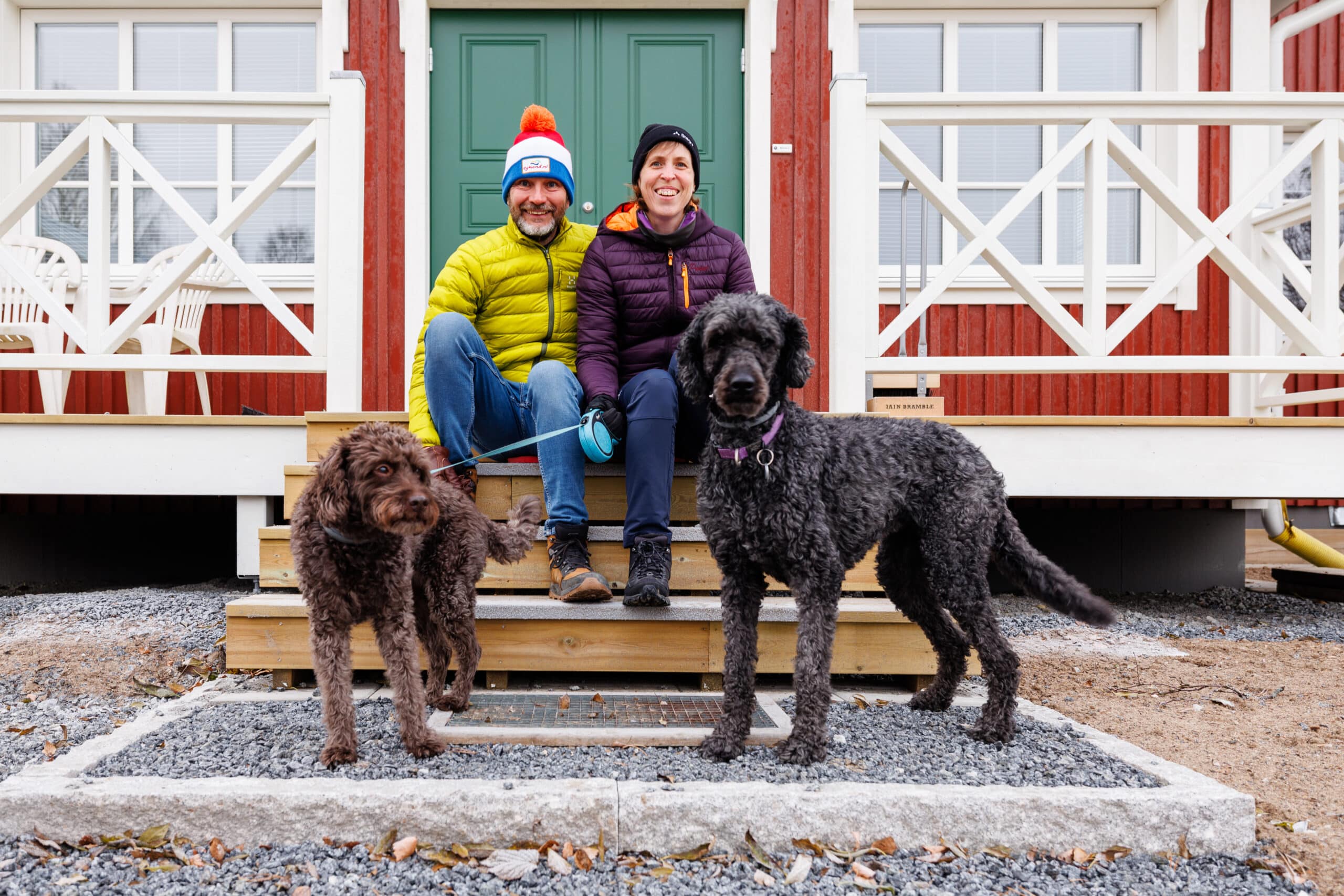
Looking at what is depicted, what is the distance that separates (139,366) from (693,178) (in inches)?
119

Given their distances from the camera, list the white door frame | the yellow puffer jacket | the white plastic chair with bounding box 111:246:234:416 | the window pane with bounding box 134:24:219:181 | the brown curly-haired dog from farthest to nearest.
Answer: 1. the window pane with bounding box 134:24:219:181
2. the white door frame
3. the white plastic chair with bounding box 111:246:234:416
4. the yellow puffer jacket
5. the brown curly-haired dog

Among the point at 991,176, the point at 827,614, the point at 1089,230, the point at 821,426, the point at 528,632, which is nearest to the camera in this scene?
the point at 827,614

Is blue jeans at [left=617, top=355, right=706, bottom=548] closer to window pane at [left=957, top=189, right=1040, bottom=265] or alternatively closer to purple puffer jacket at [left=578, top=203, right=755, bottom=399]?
purple puffer jacket at [left=578, top=203, right=755, bottom=399]

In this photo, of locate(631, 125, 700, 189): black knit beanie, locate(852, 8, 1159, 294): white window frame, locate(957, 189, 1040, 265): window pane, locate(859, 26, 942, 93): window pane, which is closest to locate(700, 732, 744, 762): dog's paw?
locate(631, 125, 700, 189): black knit beanie

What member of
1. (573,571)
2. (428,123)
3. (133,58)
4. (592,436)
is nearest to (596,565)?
(573,571)

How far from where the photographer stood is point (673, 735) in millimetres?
2537

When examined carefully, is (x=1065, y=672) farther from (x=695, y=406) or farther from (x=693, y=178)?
(x=693, y=178)

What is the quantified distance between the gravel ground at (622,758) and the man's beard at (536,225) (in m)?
1.92

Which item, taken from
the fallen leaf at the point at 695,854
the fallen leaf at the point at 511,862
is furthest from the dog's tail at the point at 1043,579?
the fallen leaf at the point at 511,862

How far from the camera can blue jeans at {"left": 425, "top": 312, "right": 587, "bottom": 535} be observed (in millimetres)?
3051

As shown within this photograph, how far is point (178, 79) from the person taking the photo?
6000 mm

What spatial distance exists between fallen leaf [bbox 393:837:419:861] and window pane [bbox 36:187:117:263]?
5.82m

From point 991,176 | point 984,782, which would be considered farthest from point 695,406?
point 991,176

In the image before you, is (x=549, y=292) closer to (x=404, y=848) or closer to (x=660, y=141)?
(x=660, y=141)
